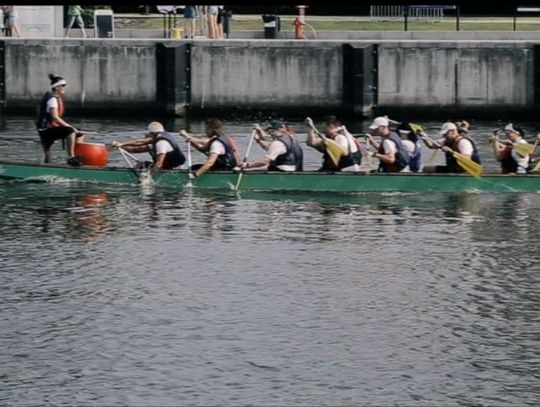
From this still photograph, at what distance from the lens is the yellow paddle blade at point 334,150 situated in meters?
26.4

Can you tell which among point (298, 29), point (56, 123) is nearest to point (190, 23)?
point (298, 29)

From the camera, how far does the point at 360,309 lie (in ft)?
58.3

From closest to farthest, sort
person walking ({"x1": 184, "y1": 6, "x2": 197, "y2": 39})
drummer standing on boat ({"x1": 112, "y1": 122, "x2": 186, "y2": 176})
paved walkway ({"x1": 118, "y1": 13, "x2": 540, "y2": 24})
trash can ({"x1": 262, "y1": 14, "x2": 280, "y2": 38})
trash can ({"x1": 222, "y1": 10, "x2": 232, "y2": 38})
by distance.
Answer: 1. drummer standing on boat ({"x1": 112, "y1": 122, "x2": 186, "y2": 176})
2. person walking ({"x1": 184, "y1": 6, "x2": 197, "y2": 39})
3. trash can ({"x1": 262, "y1": 14, "x2": 280, "y2": 38})
4. trash can ({"x1": 222, "y1": 10, "x2": 232, "y2": 38})
5. paved walkway ({"x1": 118, "y1": 13, "x2": 540, "y2": 24})

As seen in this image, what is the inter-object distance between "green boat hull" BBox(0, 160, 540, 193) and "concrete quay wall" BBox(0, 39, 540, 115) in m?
→ 15.1

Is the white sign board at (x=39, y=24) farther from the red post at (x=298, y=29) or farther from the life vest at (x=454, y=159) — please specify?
the life vest at (x=454, y=159)

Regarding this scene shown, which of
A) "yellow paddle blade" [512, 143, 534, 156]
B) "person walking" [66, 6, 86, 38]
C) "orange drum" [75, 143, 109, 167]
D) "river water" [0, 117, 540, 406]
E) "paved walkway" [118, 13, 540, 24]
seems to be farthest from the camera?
"paved walkway" [118, 13, 540, 24]

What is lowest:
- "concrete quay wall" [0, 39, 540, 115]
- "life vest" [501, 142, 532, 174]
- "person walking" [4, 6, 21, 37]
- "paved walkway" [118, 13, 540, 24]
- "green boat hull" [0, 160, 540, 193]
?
"green boat hull" [0, 160, 540, 193]

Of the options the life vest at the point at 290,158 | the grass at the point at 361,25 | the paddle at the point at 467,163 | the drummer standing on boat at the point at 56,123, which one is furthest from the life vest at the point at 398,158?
the grass at the point at 361,25

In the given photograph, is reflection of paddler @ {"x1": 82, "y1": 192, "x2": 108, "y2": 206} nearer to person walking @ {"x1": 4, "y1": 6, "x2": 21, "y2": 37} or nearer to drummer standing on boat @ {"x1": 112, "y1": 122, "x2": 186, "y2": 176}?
drummer standing on boat @ {"x1": 112, "y1": 122, "x2": 186, "y2": 176}

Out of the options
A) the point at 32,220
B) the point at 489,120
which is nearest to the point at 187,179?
the point at 32,220

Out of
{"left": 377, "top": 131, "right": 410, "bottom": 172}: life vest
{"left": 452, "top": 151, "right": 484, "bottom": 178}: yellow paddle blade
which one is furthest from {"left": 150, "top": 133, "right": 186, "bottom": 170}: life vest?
{"left": 452, "top": 151, "right": 484, "bottom": 178}: yellow paddle blade

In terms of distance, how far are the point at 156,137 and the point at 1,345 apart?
476 inches

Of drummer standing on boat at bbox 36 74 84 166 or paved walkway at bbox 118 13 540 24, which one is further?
paved walkway at bbox 118 13 540 24

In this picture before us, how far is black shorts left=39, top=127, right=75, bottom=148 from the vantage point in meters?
28.2
